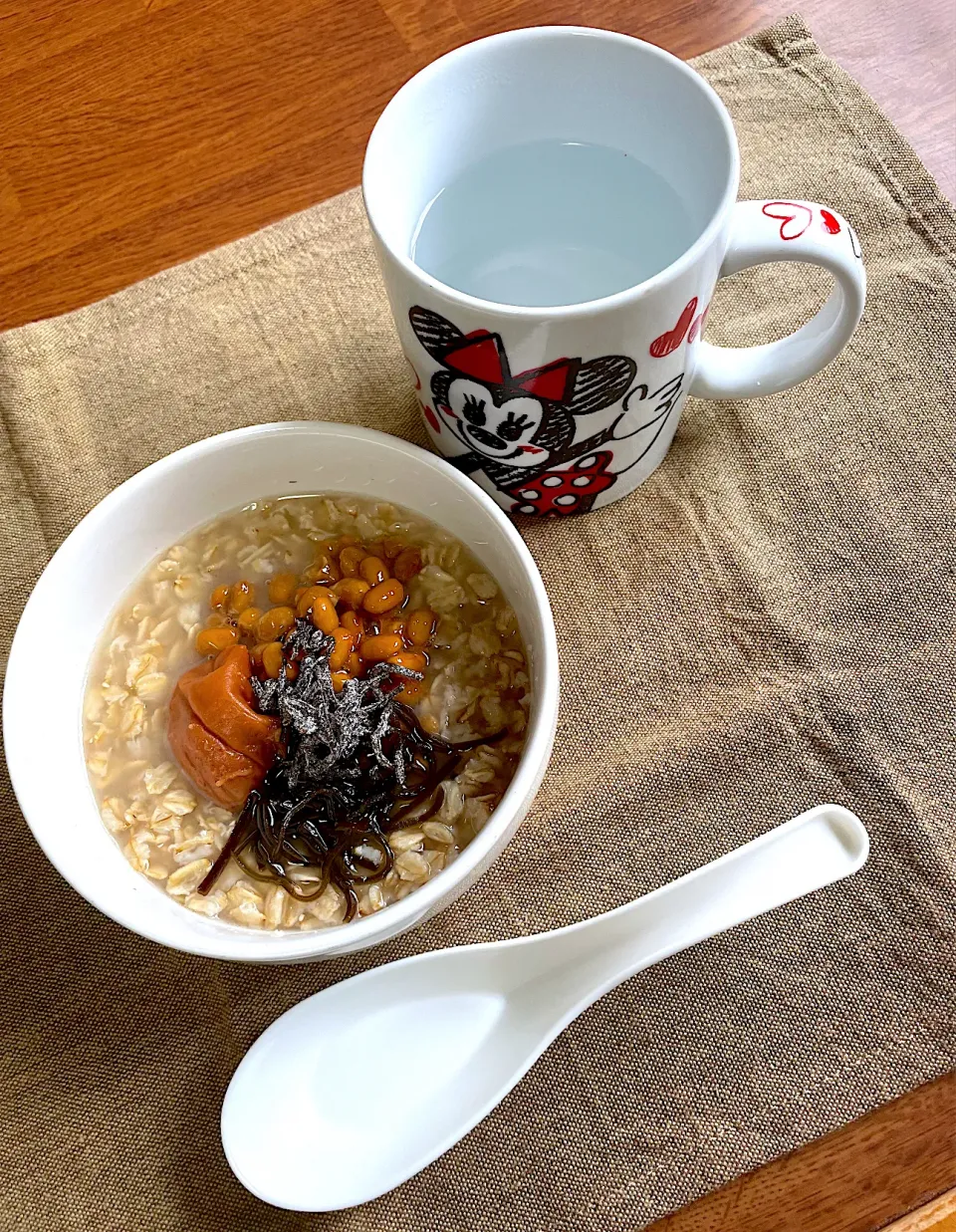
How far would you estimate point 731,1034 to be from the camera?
61 cm

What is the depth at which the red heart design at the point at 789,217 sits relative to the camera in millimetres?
613


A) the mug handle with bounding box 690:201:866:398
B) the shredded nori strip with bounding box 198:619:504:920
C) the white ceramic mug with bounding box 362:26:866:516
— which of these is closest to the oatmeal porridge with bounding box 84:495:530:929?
the shredded nori strip with bounding box 198:619:504:920

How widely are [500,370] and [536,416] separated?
0.15 ft

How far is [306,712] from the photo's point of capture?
2.03 feet

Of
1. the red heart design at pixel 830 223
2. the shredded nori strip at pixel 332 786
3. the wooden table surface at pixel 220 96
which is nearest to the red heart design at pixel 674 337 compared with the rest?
the red heart design at pixel 830 223

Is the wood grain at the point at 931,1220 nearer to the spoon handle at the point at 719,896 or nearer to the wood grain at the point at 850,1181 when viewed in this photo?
the wood grain at the point at 850,1181

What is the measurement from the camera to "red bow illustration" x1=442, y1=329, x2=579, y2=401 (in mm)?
571

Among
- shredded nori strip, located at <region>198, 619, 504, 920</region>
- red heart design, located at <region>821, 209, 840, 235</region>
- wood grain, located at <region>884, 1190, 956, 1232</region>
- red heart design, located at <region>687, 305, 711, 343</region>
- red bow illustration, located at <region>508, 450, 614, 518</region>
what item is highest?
red heart design, located at <region>821, 209, 840, 235</region>

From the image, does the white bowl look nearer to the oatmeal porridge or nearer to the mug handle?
the oatmeal porridge

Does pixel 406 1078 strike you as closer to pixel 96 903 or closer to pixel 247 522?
pixel 96 903

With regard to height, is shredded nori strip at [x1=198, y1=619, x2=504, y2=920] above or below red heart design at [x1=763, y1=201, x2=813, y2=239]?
below

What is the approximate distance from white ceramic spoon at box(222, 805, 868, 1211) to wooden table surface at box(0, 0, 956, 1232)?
62 centimetres

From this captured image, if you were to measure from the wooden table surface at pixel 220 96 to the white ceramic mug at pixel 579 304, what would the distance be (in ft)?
0.92

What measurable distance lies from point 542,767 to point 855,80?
28.1 inches
